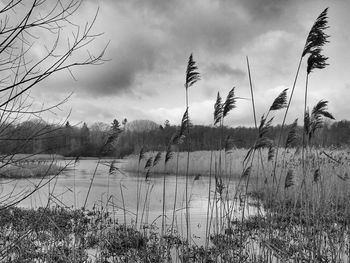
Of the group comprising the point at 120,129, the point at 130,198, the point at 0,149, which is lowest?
the point at 130,198

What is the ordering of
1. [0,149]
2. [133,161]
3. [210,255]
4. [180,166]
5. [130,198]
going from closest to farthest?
1. [0,149]
2. [210,255]
3. [130,198]
4. [180,166]
5. [133,161]

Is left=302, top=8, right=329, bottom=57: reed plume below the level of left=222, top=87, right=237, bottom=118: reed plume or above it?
above

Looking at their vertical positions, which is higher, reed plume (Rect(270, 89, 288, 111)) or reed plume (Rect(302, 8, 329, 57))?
reed plume (Rect(302, 8, 329, 57))

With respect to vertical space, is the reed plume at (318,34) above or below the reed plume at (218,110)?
above

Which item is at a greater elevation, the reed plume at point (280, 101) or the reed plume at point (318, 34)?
the reed plume at point (318, 34)

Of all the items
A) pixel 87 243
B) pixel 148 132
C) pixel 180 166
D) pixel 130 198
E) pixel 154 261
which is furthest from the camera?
pixel 180 166

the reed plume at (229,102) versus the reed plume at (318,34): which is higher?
the reed plume at (318,34)

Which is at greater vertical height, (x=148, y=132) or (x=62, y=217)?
(x=148, y=132)

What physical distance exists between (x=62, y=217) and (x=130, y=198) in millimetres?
3187

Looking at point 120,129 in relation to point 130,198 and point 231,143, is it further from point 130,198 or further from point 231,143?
point 130,198

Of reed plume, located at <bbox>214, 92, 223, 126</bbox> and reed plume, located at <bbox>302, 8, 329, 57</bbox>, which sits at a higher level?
reed plume, located at <bbox>302, 8, 329, 57</bbox>

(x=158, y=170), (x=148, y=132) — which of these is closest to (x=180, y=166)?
(x=158, y=170)

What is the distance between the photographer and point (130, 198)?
9602 millimetres

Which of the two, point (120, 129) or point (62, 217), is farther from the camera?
point (62, 217)
